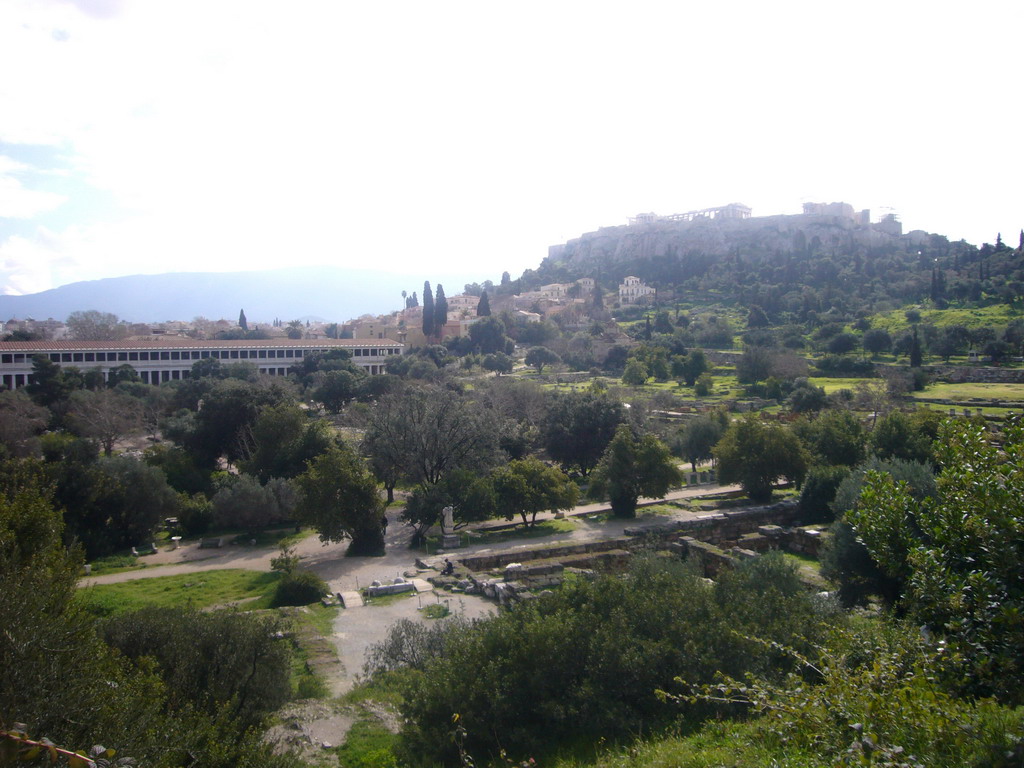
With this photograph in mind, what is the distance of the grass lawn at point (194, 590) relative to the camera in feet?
45.0

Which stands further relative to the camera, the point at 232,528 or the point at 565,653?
the point at 232,528

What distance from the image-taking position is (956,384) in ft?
128

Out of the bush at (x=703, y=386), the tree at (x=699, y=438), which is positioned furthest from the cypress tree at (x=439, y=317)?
the tree at (x=699, y=438)

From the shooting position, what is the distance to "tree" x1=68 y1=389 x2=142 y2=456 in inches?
1180

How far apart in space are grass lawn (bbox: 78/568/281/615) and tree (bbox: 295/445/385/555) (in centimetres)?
192

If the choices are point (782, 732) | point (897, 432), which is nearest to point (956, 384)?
point (897, 432)

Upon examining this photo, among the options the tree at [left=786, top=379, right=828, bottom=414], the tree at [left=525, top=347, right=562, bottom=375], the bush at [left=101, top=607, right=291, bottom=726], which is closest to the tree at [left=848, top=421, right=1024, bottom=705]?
the bush at [left=101, top=607, right=291, bottom=726]

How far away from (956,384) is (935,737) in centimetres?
4219

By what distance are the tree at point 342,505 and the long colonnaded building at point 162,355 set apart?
100 ft

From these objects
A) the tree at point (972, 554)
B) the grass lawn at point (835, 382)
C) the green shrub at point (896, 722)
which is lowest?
the grass lawn at point (835, 382)

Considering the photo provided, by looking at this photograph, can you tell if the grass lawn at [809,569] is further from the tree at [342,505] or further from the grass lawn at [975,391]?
the grass lawn at [975,391]

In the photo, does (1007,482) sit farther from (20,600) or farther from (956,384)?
(956,384)

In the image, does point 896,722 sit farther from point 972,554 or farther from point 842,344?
point 842,344

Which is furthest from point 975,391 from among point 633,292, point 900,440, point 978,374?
point 633,292
